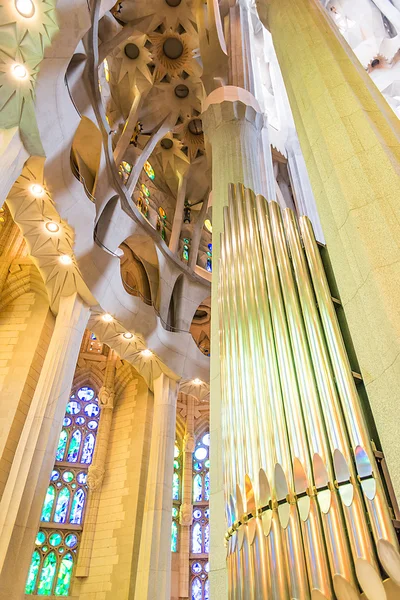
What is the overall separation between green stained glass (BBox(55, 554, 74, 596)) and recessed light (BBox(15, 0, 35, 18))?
12.9 meters

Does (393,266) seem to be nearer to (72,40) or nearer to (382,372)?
(382,372)

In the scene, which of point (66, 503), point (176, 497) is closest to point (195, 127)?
point (176, 497)

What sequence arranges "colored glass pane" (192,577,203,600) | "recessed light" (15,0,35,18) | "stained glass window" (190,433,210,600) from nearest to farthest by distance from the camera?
"recessed light" (15,0,35,18) → "colored glass pane" (192,577,203,600) → "stained glass window" (190,433,210,600)

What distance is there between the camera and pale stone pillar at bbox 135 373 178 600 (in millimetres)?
9188

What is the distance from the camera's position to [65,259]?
31.3 feet

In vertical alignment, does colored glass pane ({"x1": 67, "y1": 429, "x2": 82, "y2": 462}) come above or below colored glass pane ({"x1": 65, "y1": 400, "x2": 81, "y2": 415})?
below

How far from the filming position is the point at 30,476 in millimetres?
7449

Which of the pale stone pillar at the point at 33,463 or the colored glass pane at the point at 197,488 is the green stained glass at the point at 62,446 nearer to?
the colored glass pane at the point at 197,488

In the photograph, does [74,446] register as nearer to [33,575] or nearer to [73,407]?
[73,407]

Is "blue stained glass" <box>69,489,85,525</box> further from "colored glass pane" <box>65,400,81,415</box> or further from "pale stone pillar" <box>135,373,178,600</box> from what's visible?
"pale stone pillar" <box>135,373,178,600</box>

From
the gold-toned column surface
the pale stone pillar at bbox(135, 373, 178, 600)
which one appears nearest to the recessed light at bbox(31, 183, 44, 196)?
the pale stone pillar at bbox(135, 373, 178, 600)

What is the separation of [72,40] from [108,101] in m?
8.13

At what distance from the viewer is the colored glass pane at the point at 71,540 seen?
41.0 ft

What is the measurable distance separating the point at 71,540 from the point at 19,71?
11955 millimetres
